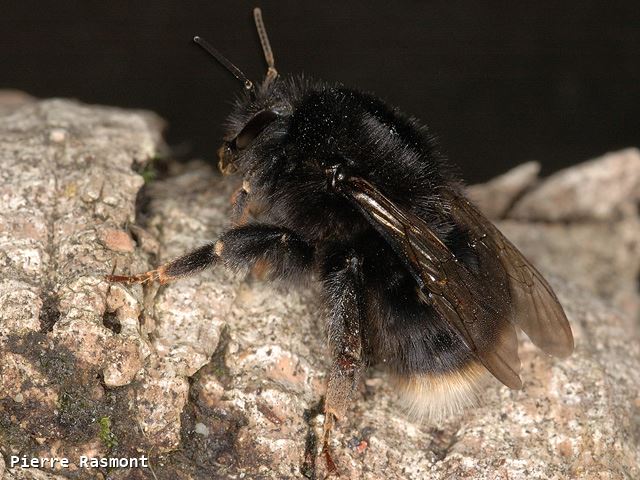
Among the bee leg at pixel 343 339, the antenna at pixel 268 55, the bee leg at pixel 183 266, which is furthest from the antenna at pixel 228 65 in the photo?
the bee leg at pixel 343 339

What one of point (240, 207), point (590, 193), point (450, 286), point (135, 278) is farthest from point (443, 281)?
point (590, 193)

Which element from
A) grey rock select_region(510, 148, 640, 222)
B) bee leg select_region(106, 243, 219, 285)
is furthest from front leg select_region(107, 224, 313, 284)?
grey rock select_region(510, 148, 640, 222)

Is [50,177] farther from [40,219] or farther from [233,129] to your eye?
[233,129]

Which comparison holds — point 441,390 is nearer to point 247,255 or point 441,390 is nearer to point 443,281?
point 443,281

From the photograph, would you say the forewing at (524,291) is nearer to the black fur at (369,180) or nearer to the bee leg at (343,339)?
the black fur at (369,180)

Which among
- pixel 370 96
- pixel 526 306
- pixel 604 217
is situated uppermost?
pixel 370 96

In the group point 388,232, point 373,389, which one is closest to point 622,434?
point 373,389

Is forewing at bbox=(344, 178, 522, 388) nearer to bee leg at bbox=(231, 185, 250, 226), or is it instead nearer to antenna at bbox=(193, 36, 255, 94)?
bee leg at bbox=(231, 185, 250, 226)
